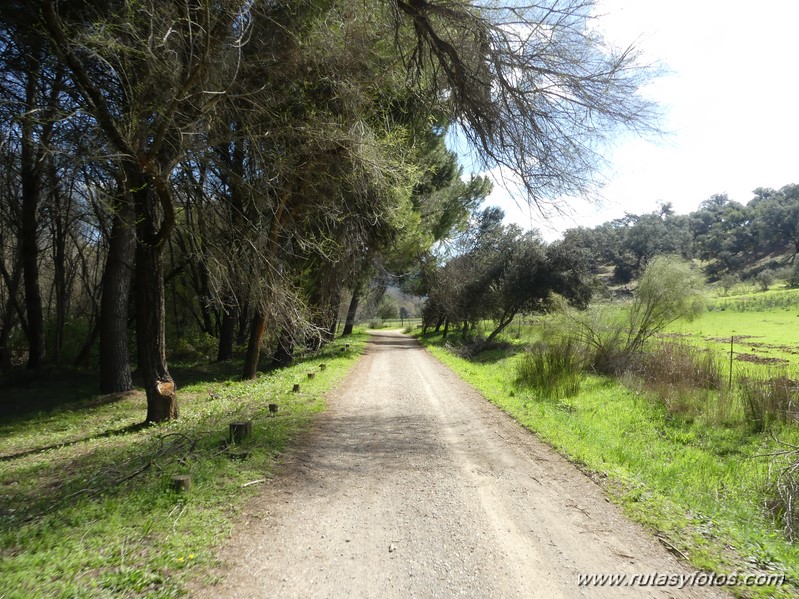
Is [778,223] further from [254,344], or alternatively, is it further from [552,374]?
[254,344]

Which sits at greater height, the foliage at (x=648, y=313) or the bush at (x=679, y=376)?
the foliage at (x=648, y=313)

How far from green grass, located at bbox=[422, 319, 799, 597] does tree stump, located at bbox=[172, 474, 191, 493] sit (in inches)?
167

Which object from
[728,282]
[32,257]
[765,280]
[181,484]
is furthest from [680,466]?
[728,282]

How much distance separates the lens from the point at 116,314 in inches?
452

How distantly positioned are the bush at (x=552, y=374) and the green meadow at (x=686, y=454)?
15cm

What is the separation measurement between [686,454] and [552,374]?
405 cm

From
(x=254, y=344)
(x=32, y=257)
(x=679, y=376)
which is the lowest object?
(x=679, y=376)

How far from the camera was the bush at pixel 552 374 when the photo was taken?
428 inches

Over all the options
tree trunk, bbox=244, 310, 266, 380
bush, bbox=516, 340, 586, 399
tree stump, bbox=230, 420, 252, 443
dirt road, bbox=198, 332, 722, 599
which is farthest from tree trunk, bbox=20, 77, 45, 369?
bush, bbox=516, 340, 586, 399

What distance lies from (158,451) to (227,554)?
2.84 meters

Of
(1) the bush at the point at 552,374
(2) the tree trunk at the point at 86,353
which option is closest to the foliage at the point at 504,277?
(1) the bush at the point at 552,374

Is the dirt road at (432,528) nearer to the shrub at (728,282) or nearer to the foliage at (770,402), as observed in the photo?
the foliage at (770,402)

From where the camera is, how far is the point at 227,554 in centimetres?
345

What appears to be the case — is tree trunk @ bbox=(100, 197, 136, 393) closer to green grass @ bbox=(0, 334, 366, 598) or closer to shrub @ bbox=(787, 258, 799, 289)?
green grass @ bbox=(0, 334, 366, 598)
